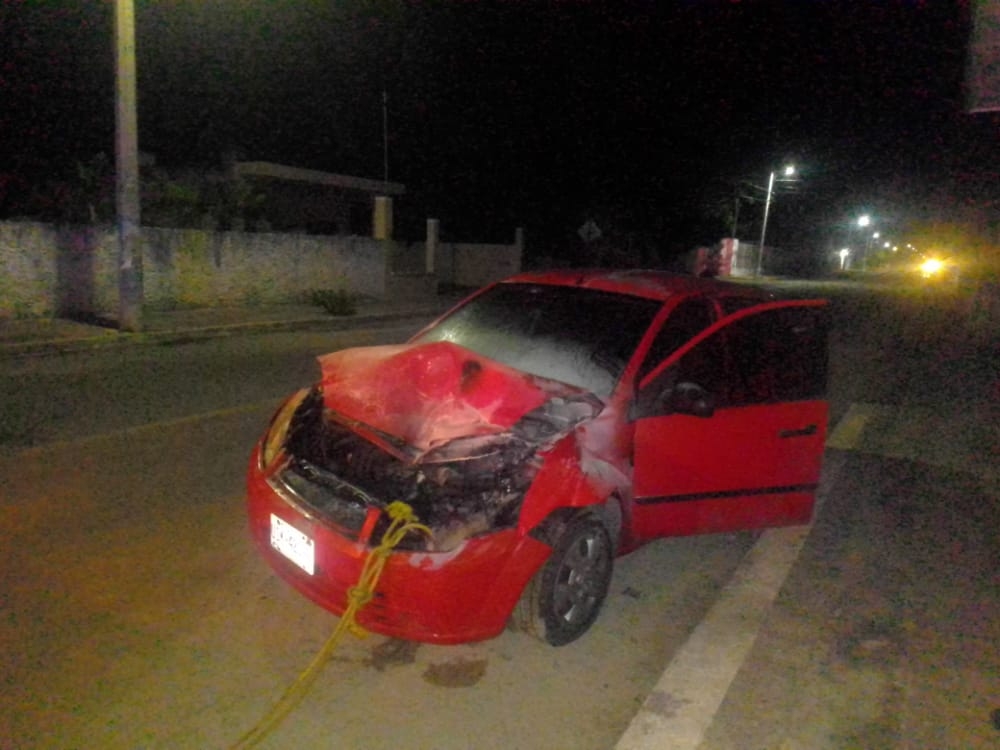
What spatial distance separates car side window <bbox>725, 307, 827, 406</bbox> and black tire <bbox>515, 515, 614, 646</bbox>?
127cm

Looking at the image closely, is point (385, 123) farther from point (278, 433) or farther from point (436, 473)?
point (436, 473)

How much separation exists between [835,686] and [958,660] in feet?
2.49

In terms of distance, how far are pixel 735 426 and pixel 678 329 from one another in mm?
620

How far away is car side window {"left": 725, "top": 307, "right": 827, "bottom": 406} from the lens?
4.59 m

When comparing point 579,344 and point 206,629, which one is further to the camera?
point 579,344

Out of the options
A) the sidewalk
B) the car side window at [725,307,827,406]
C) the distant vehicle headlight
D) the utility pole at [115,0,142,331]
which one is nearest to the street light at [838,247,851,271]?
the distant vehicle headlight

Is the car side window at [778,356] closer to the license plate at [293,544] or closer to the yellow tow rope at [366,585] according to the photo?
the yellow tow rope at [366,585]

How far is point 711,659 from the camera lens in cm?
371

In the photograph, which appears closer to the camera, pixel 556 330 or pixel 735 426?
pixel 735 426

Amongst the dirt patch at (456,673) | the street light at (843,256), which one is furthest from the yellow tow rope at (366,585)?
the street light at (843,256)

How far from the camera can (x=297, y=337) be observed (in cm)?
1407

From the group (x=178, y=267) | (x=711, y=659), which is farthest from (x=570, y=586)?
(x=178, y=267)

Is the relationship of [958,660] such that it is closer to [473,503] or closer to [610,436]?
[610,436]

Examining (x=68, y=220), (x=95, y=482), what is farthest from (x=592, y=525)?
(x=68, y=220)
